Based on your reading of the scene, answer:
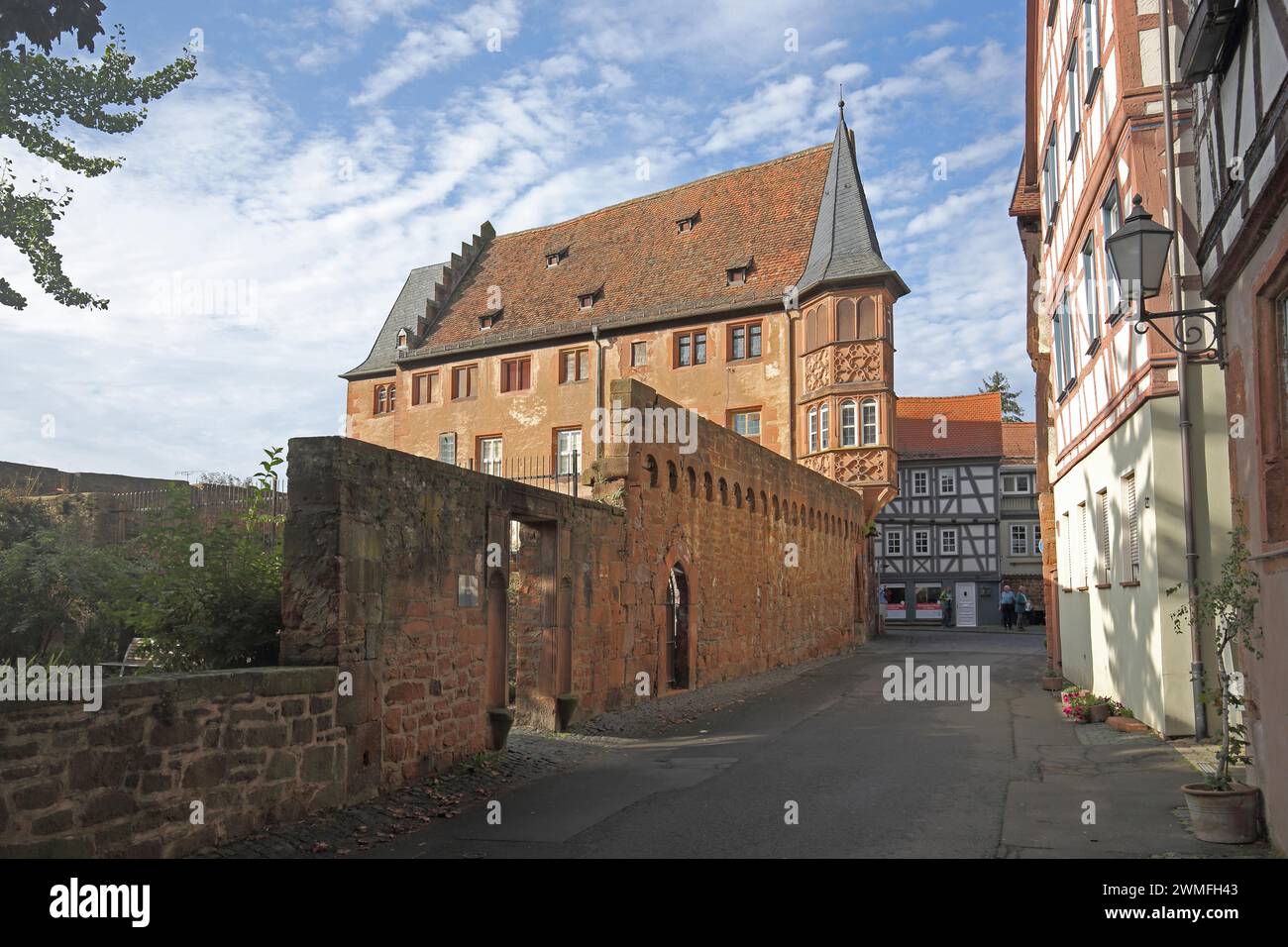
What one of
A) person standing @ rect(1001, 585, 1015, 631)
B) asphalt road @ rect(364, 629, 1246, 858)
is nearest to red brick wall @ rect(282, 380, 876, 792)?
asphalt road @ rect(364, 629, 1246, 858)

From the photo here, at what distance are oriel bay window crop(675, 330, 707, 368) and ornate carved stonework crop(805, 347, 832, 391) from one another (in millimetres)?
3709

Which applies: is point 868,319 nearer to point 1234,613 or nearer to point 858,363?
point 858,363

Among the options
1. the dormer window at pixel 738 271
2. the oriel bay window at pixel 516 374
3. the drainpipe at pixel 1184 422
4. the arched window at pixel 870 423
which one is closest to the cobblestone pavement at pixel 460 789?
the drainpipe at pixel 1184 422

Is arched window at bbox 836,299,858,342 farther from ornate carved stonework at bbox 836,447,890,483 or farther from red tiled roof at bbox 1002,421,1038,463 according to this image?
red tiled roof at bbox 1002,421,1038,463

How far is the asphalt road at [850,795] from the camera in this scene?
6578 mm

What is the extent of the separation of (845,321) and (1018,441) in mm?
Answer: 25597

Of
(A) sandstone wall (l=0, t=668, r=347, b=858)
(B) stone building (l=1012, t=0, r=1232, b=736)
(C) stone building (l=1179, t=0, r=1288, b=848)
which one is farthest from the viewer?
(B) stone building (l=1012, t=0, r=1232, b=736)

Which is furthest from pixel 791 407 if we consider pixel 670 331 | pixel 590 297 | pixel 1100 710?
pixel 1100 710

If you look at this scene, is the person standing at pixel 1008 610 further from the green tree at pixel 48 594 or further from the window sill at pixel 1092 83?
the green tree at pixel 48 594

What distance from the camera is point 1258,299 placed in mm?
6363

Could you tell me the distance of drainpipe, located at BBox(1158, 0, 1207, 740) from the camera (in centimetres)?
981

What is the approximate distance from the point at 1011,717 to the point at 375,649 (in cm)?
868

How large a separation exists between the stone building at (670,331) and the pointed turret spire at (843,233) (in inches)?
2.7
